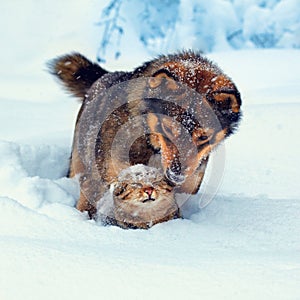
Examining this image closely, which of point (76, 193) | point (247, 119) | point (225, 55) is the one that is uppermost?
point (225, 55)

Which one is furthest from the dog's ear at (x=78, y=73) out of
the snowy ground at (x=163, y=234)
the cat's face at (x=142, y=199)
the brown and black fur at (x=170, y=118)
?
the cat's face at (x=142, y=199)

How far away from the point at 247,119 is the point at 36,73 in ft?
11.1

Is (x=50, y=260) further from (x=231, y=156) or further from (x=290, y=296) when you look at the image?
(x=231, y=156)

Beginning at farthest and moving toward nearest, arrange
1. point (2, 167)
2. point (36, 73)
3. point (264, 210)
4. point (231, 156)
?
point (36, 73), point (231, 156), point (2, 167), point (264, 210)

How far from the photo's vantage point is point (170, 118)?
2.59 meters

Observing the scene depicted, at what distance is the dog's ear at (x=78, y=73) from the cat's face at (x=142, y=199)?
1232 mm

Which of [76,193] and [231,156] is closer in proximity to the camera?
[76,193]

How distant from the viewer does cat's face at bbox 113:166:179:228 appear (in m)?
2.51

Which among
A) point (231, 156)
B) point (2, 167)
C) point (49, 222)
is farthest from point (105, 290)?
point (231, 156)

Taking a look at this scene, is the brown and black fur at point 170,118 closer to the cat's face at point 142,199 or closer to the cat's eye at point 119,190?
the cat's face at point 142,199

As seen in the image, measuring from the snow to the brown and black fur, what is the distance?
0.19 metres

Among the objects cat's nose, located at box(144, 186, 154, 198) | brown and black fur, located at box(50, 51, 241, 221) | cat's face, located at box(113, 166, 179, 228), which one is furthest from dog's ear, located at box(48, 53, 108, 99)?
cat's nose, located at box(144, 186, 154, 198)

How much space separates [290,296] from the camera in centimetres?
158

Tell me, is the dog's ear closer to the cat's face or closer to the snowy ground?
the snowy ground
